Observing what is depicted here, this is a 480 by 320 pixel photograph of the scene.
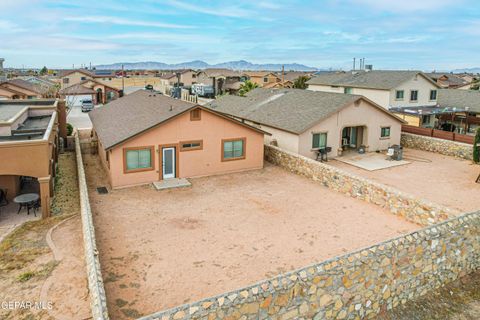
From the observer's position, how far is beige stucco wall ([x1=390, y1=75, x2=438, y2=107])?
3975 centimetres

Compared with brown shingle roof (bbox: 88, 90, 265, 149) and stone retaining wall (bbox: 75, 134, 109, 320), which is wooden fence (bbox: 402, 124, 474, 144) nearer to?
brown shingle roof (bbox: 88, 90, 265, 149)

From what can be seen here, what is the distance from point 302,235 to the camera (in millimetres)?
13594

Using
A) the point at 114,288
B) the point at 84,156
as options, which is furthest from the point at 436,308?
the point at 84,156

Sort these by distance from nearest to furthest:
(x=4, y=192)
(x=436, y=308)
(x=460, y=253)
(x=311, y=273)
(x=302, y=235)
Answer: (x=311, y=273) → (x=436, y=308) → (x=460, y=253) → (x=302, y=235) → (x=4, y=192)

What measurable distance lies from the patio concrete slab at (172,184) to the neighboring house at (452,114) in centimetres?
2413

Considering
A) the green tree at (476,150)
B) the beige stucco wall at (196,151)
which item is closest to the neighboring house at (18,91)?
the beige stucco wall at (196,151)

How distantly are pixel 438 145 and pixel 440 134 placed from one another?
216cm

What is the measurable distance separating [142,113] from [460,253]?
17923 millimetres

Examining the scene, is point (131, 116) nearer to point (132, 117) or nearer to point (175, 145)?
point (132, 117)

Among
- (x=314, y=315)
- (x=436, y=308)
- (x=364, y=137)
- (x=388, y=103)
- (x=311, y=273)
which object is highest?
(x=388, y=103)

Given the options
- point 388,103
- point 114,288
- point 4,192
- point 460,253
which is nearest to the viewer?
point 114,288

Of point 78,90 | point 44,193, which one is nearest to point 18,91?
point 78,90

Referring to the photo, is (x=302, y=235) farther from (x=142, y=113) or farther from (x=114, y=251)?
(x=142, y=113)

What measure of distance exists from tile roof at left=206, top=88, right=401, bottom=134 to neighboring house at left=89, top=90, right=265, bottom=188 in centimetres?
445
